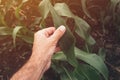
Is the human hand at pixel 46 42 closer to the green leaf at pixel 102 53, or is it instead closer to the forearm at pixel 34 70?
the forearm at pixel 34 70

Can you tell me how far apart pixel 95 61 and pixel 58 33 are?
35 centimetres

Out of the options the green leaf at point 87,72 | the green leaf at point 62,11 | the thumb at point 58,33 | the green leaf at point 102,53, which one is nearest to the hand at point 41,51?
the thumb at point 58,33

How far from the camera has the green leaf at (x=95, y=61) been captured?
1.81 metres

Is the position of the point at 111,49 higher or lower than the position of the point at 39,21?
lower

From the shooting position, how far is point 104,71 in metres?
1.82

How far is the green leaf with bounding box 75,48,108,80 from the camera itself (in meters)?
1.81

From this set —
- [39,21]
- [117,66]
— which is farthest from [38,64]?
[117,66]

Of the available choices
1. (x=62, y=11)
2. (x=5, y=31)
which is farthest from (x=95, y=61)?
(x=5, y=31)

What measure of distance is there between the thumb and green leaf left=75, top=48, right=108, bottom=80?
0.32 metres

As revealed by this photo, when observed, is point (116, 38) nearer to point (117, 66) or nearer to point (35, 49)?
point (117, 66)

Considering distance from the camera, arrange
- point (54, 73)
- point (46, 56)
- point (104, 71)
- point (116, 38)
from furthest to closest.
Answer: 1. point (116, 38)
2. point (54, 73)
3. point (104, 71)
4. point (46, 56)

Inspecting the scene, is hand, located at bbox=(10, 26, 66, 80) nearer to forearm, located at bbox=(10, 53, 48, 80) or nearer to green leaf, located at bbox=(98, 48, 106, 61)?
forearm, located at bbox=(10, 53, 48, 80)

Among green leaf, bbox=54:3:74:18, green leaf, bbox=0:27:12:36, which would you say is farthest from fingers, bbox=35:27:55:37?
green leaf, bbox=0:27:12:36

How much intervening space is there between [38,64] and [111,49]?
0.66 meters
